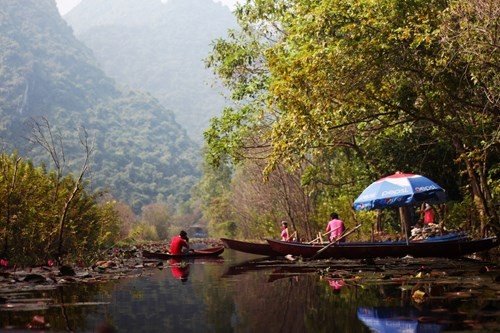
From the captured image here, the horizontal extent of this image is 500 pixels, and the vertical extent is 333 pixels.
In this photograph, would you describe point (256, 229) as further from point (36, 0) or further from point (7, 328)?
point (36, 0)

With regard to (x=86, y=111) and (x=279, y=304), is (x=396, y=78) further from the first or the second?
(x=86, y=111)

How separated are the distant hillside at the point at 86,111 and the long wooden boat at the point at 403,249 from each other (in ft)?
239

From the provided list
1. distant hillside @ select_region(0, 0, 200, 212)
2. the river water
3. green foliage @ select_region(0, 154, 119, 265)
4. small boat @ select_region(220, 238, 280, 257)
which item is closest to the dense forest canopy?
the river water

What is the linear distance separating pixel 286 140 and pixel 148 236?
159 feet

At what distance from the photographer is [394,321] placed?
24.0 feet

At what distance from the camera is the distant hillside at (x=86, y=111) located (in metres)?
99.1

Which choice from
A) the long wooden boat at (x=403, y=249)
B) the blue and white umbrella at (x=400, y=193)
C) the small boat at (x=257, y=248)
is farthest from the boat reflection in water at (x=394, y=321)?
the small boat at (x=257, y=248)

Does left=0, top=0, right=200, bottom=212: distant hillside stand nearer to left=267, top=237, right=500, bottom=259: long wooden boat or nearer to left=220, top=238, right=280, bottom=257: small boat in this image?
left=220, top=238, right=280, bottom=257: small boat

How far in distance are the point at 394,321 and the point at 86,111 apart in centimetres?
12048

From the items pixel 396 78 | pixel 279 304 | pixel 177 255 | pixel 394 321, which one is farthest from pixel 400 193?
pixel 394 321

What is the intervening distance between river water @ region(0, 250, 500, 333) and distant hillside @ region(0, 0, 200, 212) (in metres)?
78.6

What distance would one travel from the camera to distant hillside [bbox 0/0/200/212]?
99.1 m

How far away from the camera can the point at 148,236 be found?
6341cm

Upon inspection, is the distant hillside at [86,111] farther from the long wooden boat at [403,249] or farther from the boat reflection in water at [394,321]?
the boat reflection in water at [394,321]
